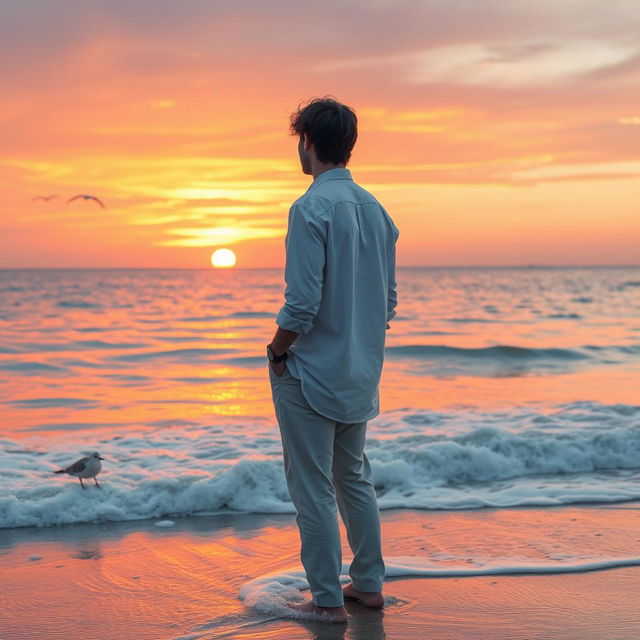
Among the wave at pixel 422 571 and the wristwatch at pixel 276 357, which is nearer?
the wristwatch at pixel 276 357

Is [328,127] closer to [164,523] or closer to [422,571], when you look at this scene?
[422,571]

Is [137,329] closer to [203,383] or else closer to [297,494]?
[203,383]

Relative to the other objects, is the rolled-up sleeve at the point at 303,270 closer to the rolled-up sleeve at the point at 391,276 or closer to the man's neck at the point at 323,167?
the man's neck at the point at 323,167

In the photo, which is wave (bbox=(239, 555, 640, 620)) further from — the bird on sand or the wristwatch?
the bird on sand

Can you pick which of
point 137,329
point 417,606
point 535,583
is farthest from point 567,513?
point 137,329

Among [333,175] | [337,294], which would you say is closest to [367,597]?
[337,294]

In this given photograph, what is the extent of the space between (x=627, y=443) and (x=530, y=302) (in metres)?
28.2

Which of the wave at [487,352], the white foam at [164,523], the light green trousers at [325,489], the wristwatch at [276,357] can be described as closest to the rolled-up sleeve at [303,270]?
the wristwatch at [276,357]

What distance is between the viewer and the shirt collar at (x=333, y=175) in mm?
3107

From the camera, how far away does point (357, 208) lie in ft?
10.2

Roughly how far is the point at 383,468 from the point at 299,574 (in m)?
2.25

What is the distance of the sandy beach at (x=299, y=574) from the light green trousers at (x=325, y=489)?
0.20 m

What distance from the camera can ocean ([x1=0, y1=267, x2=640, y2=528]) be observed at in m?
5.50

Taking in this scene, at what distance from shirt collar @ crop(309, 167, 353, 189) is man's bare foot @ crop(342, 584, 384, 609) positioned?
1.68m
